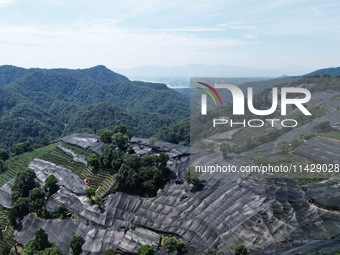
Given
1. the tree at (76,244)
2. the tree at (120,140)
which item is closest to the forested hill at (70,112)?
the tree at (120,140)

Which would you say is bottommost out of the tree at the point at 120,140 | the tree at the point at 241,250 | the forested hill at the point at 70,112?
the forested hill at the point at 70,112

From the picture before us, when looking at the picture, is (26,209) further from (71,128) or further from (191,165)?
(71,128)

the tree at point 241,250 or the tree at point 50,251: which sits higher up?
the tree at point 241,250

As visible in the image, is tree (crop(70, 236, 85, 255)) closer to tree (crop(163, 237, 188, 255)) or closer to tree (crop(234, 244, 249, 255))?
tree (crop(163, 237, 188, 255))

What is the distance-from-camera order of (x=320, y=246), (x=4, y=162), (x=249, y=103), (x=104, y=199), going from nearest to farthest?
(x=320, y=246), (x=249, y=103), (x=104, y=199), (x=4, y=162)

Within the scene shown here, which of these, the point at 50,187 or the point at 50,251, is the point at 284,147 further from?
the point at 50,251

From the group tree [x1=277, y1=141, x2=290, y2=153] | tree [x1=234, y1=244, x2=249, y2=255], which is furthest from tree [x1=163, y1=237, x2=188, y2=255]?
tree [x1=277, y1=141, x2=290, y2=153]

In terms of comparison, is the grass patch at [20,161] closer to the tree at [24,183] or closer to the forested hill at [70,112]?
the forested hill at [70,112]

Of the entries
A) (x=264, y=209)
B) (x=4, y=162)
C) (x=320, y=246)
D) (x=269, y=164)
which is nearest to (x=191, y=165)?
(x=269, y=164)
